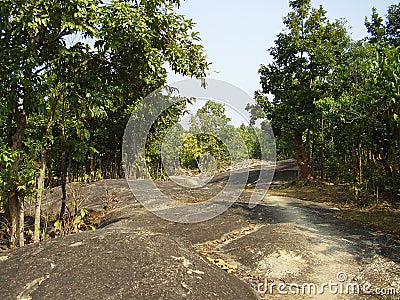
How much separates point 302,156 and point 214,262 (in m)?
11.3

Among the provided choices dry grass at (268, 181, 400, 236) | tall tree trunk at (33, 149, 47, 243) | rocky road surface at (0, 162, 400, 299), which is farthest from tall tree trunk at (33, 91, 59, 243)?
dry grass at (268, 181, 400, 236)

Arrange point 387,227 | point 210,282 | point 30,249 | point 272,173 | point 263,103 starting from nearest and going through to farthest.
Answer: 1. point 210,282
2. point 30,249
3. point 387,227
4. point 263,103
5. point 272,173

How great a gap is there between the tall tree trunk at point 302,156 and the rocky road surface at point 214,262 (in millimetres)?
8291

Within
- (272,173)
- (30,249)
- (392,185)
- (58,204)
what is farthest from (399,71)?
(272,173)

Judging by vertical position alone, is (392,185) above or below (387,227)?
above

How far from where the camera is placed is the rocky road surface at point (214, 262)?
3.01 metres

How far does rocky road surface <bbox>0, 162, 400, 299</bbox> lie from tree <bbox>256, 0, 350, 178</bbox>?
7.79 m

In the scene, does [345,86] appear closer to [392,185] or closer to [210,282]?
[392,185]

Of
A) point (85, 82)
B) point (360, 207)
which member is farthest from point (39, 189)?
point (360, 207)

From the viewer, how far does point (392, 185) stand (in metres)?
8.10

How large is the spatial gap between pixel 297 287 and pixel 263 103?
1219 centimetres

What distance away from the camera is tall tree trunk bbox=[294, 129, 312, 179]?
1495cm

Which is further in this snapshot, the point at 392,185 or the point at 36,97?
the point at 392,185

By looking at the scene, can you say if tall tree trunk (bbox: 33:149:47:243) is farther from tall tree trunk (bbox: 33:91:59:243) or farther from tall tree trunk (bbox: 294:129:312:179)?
tall tree trunk (bbox: 294:129:312:179)
